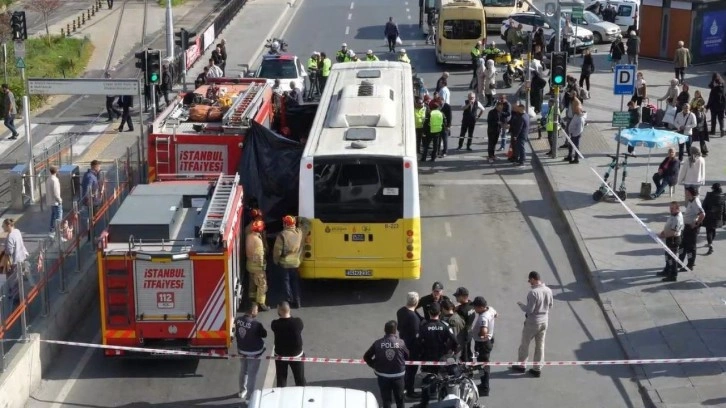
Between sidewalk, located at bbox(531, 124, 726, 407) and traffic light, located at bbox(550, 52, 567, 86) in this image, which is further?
traffic light, located at bbox(550, 52, 567, 86)

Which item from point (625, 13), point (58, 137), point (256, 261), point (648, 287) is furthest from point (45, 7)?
point (648, 287)

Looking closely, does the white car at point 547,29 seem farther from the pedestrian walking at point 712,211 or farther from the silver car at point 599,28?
the pedestrian walking at point 712,211

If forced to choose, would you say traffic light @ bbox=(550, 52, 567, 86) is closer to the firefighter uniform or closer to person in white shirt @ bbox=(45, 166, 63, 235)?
the firefighter uniform

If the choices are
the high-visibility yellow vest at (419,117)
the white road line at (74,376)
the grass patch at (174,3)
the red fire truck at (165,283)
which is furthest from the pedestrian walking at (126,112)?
the grass patch at (174,3)

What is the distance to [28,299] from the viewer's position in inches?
627

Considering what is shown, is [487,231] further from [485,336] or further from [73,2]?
[73,2]

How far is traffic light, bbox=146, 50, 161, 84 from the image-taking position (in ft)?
94.1

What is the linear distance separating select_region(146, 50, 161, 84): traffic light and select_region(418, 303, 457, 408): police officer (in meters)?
15.8

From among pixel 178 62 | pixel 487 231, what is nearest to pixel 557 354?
pixel 487 231

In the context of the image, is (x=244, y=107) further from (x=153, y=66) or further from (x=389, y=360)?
(x=389, y=360)

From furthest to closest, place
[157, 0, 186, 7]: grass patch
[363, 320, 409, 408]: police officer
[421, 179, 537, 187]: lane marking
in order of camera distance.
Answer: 1. [157, 0, 186, 7]: grass patch
2. [421, 179, 537, 187]: lane marking
3. [363, 320, 409, 408]: police officer

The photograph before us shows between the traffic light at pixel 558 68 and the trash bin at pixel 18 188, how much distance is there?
12.5 metres

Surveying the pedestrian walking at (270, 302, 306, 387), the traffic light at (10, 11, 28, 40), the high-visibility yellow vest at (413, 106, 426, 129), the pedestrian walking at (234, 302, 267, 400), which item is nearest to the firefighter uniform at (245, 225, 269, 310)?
the pedestrian walking at (234, 302, 267, 400)

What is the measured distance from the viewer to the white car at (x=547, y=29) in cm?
4222
